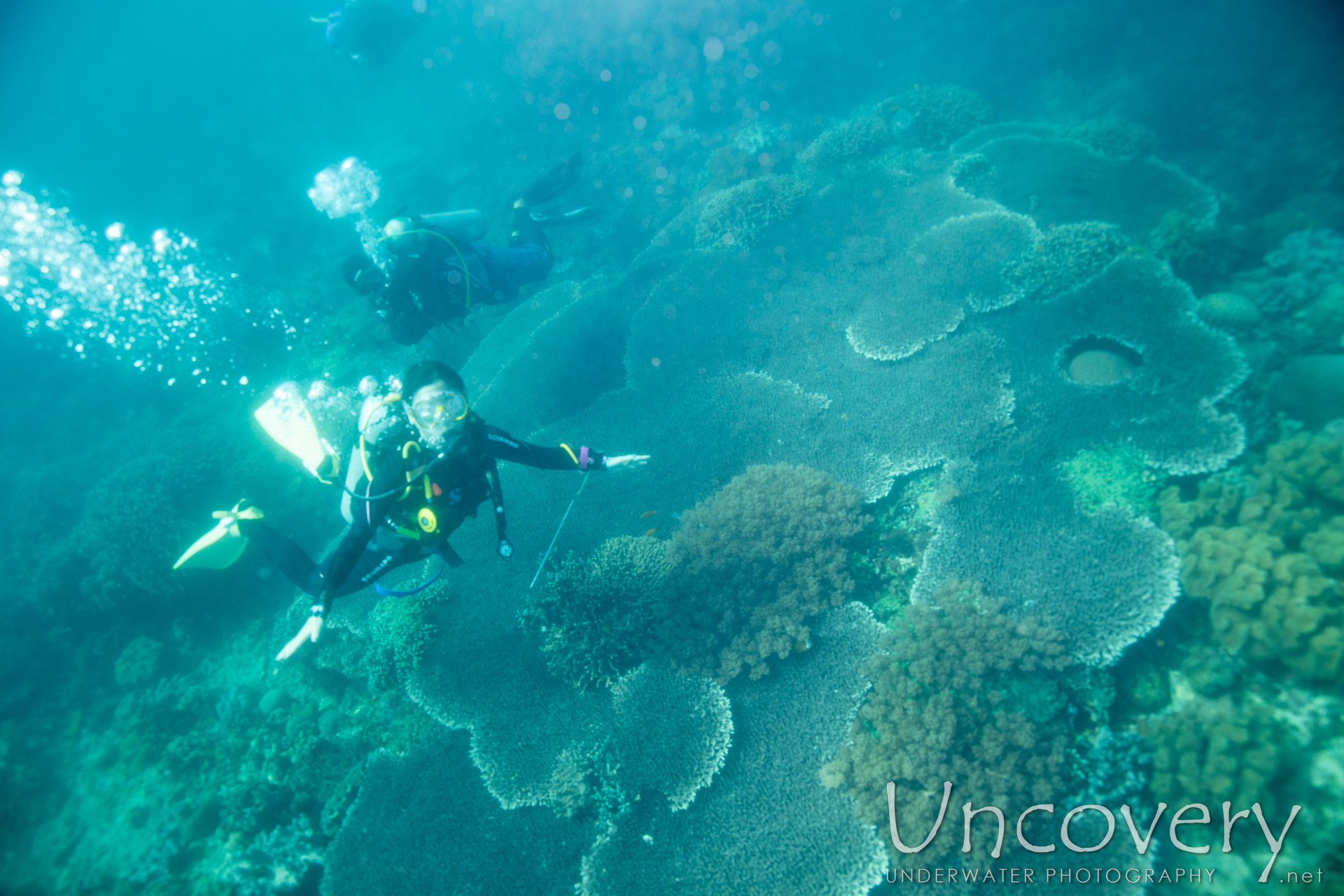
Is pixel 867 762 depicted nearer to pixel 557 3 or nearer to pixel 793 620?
pixel 793 620

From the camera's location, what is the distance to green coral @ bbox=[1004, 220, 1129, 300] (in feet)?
20.0

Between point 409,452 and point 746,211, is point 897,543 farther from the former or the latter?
point 746,211

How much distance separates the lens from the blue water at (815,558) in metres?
3.61

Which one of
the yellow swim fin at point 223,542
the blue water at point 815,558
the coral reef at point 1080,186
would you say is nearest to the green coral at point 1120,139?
the blue water at point 815,558

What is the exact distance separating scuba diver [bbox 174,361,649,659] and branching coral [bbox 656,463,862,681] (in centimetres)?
115

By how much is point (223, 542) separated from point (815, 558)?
6.55 m

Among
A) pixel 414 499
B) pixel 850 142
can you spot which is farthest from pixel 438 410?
pixel 850 142

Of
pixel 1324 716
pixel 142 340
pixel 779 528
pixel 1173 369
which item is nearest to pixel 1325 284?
pixel 1173 369

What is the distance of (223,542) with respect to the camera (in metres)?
5.76

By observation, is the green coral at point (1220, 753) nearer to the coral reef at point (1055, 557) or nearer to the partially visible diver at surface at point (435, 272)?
the coral reef at point (1055, 557)

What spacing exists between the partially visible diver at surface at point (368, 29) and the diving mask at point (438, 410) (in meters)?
19.3

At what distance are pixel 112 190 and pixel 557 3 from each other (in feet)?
97.6

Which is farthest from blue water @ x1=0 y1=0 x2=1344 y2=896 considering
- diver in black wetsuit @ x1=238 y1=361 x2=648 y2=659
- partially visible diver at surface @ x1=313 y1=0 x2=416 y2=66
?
partially visible diver at surface @ x1=313 y1=0 x2=416 y2=66

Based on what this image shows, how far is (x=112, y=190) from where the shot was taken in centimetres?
2973
